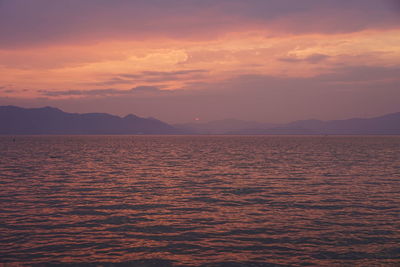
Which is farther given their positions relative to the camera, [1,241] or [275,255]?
[1,241]

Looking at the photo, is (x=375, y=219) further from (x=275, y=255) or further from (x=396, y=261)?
(x=275, y=255)

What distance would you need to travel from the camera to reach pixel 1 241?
19234mm

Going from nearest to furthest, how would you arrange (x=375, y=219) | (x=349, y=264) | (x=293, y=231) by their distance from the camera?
(x=349, y=264) < (x=293, y=231) < (x=375, y=219)

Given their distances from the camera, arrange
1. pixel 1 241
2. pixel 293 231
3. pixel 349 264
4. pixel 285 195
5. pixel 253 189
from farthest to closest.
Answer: pixel 253 189 → pixel 285 195 → pixel 293 231 → pixel 1 241 → pixel 349 264

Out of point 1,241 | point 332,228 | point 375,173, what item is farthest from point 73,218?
point 375,173

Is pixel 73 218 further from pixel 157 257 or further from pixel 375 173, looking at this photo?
pixel 375 173

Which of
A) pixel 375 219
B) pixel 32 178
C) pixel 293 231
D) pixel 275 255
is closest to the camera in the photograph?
pixel 275 255

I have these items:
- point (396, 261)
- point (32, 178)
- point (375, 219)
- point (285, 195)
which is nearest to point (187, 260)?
point (396, 261)

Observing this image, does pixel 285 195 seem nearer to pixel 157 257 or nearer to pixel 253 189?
pixel 253 189

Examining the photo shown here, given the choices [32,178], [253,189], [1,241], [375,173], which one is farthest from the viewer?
[375,173]

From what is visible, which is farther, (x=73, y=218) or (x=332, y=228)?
→ (x=73, y=218)

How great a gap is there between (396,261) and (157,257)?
10.8 metres

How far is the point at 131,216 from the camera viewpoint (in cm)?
2552

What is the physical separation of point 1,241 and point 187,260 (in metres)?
10.0
